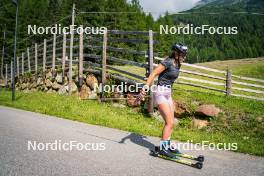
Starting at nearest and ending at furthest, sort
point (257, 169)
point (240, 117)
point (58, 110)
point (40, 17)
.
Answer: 1. point (257, 169)
2. point (240, 117)
3. point (58, 110)
4. point (40, 17)

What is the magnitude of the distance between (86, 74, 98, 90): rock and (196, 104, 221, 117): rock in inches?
248

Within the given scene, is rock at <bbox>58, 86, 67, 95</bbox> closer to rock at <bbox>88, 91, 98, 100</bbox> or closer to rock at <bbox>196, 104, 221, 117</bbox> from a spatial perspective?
rock at <bbox>88, 91, 98, 100</bbox>

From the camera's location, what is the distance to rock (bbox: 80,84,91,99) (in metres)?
17.0

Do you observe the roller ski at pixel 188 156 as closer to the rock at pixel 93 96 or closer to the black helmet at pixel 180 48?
the black helmet at pixel 180 48

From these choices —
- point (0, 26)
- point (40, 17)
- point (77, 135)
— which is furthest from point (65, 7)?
point (77, 135)

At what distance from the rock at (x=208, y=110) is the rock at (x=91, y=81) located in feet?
20.7

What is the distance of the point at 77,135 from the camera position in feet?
30.6

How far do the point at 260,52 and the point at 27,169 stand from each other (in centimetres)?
17808

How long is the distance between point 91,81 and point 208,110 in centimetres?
704

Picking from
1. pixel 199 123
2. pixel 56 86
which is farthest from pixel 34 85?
pixel 199 123

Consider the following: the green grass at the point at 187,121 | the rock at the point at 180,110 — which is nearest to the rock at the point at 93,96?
the green grass at the point at 187,121

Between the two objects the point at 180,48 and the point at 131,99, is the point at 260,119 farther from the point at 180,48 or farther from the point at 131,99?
the point at 131,99

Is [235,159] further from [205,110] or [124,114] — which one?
[124,114]

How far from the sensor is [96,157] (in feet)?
23.2
